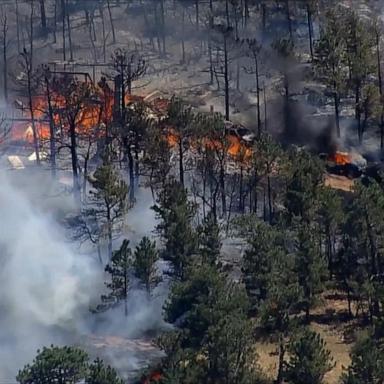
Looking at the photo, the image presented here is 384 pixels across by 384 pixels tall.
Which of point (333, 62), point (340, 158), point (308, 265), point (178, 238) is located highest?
point (333, 62)

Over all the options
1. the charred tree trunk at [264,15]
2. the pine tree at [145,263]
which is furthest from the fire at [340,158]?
the pine tree at [145,263]

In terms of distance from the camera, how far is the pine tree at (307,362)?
2922 cm

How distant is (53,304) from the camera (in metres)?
36.1

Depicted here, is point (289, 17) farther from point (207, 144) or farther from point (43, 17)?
point (207, 144)

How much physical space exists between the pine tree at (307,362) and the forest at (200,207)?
90 millimetres

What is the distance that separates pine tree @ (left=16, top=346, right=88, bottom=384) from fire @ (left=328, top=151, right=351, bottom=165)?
3132cm

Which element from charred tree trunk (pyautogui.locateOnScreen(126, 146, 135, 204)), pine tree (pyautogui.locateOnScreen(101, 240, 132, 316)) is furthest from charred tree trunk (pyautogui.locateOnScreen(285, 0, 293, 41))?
pine tree (pyautogui.locateOnScreen(101, 240, 132, 316))

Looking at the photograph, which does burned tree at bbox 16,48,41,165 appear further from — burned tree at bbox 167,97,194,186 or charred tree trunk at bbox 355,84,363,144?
charred tree trunk at bbox 355,84,363,144

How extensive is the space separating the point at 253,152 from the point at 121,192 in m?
9.57

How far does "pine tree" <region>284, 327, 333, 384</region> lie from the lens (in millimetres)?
29219

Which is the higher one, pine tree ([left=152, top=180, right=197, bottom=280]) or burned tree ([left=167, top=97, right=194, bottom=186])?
burned tree ([left=167, top=97, right=194, bottom=186])

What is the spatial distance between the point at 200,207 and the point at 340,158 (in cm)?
1253

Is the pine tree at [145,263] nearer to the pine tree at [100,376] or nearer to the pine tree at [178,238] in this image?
the pine tree at [178,238]

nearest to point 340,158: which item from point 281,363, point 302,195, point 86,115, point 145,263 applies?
point 86,115
